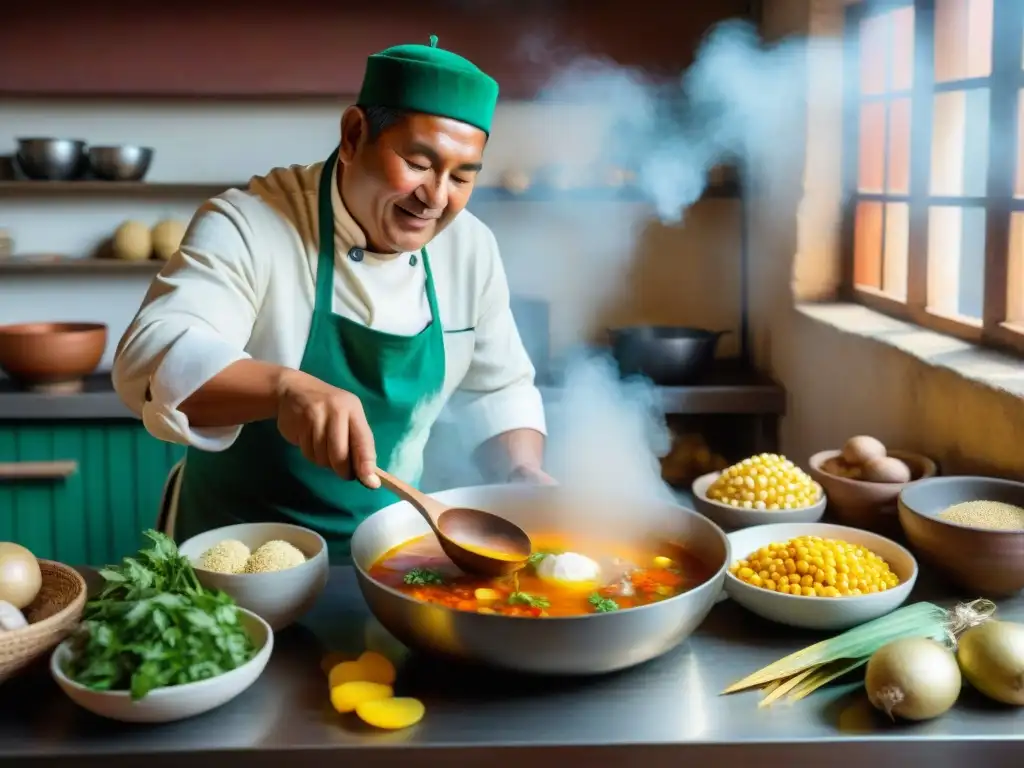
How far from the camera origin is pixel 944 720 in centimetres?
110

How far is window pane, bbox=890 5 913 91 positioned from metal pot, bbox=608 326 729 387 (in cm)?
89

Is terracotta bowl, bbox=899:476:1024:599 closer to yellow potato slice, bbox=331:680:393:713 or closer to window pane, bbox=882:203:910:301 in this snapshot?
yellow potato slice, bbox=331:680:393:713

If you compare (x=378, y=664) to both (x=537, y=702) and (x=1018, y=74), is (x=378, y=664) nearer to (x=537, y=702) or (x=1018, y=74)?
(x=537, y=702)

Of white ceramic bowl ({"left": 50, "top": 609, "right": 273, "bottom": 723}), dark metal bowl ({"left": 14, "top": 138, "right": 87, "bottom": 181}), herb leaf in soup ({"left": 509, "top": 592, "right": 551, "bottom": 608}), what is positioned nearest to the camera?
white ceramic bowl ({"left": 50, "top": 609, "right": 273, "bottom": 723})

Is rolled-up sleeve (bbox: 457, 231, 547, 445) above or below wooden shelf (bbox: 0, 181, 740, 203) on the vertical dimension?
below

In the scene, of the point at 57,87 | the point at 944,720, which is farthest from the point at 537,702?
the point at 57,87

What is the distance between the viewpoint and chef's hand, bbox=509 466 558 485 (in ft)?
5.88

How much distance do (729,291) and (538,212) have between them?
0.80 m

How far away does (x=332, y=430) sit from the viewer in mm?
1289

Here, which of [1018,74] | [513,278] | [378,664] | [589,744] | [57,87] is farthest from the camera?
[513,278]

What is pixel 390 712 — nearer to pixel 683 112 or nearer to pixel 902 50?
pixel 902 50

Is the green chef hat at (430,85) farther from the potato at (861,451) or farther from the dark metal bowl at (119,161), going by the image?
the dark metal bowl at (119,161)

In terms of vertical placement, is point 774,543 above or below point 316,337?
below

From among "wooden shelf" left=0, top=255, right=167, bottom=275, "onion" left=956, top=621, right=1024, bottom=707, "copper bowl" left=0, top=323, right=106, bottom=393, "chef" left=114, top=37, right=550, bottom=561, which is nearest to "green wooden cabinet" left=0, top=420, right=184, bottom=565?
"copper bowl" left=0, top=323, right=106, bottom=393
